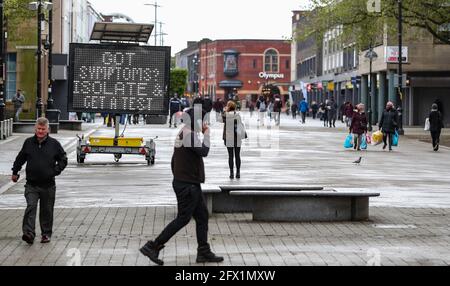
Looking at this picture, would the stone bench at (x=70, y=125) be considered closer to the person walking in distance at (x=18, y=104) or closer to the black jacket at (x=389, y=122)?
the person walking in distance at (x=18, y=104)

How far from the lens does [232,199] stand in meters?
17.1

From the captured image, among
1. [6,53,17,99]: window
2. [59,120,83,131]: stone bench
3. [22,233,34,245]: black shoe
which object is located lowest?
[22,233,34,245]: black shoe

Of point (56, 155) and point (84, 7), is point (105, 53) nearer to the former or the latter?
point (56, 155)

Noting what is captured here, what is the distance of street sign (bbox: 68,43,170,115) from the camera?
2969 cm

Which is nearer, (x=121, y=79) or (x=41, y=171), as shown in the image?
(x=41, y=171)

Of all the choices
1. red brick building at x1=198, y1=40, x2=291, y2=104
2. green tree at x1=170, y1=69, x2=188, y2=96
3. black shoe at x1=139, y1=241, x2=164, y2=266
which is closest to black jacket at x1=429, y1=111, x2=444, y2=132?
black shoe at x1=139, y1=241, x2=164, y2=266

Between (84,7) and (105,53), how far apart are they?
229 feet

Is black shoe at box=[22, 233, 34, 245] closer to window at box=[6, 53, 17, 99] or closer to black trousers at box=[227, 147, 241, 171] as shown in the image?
black trousers at box=[227, 147, 241, 171]

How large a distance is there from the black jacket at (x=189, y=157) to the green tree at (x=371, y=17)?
36.5m

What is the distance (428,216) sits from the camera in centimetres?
1673

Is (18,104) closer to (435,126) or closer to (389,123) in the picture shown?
(389,123)

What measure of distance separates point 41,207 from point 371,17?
38471 millimetres

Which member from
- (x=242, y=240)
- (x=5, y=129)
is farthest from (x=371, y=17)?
(x=242, y=240)
